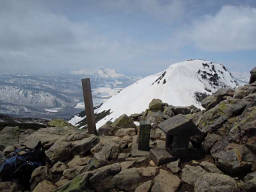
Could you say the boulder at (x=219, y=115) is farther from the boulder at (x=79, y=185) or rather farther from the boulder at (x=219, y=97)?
the boulder at (x=79, y=185)

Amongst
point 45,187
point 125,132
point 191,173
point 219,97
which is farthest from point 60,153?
point 219,97

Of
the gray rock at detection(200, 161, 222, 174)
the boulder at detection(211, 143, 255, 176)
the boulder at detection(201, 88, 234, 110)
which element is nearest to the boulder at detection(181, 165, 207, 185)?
the gray rock at detection(200, 161, 222, 174)

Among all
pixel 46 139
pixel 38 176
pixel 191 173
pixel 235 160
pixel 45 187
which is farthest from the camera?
pixel 46 139

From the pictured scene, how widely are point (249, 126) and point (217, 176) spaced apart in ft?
7.76

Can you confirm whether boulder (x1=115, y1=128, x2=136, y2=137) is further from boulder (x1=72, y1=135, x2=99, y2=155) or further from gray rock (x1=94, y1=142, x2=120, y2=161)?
gray rock (x1=94, y1=142, x2=120, y2=161)

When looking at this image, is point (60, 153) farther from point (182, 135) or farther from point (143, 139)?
point (182, 135)

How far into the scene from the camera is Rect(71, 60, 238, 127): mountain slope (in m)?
106

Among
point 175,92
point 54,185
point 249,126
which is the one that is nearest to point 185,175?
point 249,126

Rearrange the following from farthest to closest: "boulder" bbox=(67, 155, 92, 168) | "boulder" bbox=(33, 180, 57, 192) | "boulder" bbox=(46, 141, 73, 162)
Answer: "boulder" bbox=(46, 141, 73, 162) → "boulder" bbox=(67, 155, 92, 168) → "boulder" bbox=(33, 180, 57, 192)

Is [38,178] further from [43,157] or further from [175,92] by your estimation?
[175,92]

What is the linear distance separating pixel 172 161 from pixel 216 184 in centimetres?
224

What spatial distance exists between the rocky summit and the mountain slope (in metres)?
86.3

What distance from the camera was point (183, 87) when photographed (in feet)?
383

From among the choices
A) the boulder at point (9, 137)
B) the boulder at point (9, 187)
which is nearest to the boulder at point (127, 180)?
the boulder at point (9, 187)
